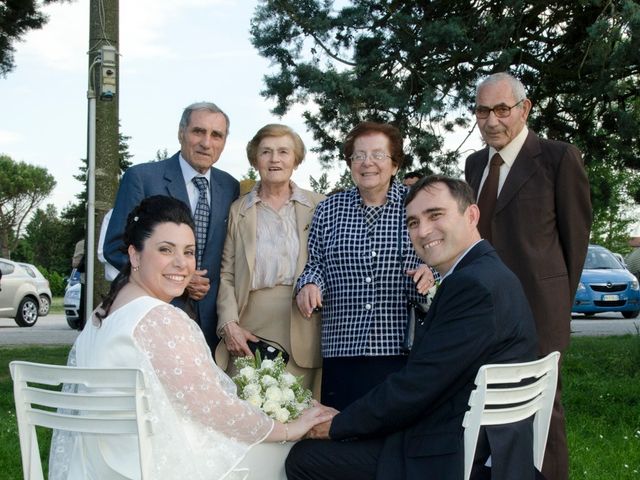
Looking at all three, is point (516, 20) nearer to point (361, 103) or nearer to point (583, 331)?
point (361, 103)

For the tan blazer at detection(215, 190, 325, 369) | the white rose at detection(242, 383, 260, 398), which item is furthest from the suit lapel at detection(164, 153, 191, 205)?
the white rose at detection(242, 383, 260, 398)

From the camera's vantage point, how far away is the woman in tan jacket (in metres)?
4.35

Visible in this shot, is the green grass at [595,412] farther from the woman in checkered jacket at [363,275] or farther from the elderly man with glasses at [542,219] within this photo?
the woman in checkered jacket at [363,275]

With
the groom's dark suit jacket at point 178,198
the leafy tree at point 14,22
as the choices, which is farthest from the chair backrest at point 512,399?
the leafy tree at point 14,22

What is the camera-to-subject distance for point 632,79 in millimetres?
8234

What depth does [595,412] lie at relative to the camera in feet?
Result: 24.9

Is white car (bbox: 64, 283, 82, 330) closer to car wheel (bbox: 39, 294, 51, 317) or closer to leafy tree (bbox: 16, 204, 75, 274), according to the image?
car wheel (bbox: 39, 294, 51, 317)

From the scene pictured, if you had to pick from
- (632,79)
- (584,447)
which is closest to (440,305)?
(584,447)

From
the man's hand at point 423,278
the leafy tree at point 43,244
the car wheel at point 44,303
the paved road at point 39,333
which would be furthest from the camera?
the leafy tree at point 43,244

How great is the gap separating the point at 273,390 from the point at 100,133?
15.6 feet

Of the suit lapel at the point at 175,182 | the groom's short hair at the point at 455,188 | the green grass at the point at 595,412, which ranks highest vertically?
the suit lapel at the point at 175,182

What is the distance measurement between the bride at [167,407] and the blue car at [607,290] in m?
17.7

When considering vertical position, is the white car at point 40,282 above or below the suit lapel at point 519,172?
below

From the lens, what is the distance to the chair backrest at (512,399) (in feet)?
9.04
